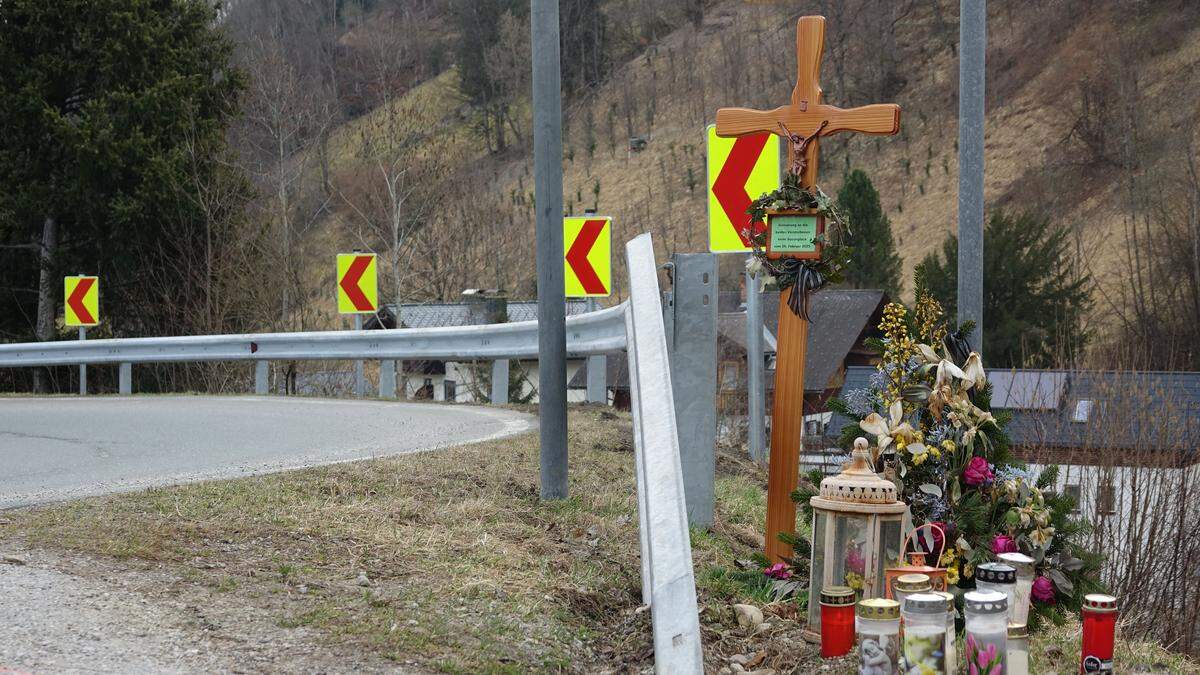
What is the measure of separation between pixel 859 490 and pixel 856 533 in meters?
0.16

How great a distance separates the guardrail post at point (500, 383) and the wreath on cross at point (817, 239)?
7215mm

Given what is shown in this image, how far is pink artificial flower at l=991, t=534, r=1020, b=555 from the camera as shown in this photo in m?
5.00

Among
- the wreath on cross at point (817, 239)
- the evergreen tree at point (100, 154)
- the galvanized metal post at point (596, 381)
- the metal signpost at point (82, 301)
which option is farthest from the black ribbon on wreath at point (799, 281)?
the evergreen tree at point (100, 154)

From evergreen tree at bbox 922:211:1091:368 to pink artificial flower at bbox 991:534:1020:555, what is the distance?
35.0 meters

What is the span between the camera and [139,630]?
3861 mm

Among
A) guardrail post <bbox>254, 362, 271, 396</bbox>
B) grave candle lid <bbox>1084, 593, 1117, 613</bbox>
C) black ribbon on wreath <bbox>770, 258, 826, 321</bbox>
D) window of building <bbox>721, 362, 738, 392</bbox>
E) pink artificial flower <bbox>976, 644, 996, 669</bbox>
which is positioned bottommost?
window of building <bbox>721, 362, 738, 392</bbox>

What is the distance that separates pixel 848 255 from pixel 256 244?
20728 millimetres

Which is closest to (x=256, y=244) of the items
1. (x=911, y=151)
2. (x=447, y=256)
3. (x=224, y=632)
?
(x=447, y=256)

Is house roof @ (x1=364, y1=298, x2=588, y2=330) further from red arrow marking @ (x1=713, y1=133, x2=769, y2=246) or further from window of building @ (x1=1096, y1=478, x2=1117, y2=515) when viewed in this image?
red arrow marking @ (x1=713, y1=133, x2=769, y2=246)

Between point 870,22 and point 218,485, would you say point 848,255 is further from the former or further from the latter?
point 870,22

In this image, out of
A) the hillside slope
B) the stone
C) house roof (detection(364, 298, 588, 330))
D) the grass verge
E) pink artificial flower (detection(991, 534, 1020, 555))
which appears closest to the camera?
the grass verge

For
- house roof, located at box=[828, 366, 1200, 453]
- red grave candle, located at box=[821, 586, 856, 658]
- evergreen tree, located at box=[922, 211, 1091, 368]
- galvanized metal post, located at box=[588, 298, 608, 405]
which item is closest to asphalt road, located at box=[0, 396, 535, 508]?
galvanized metal post, located at box=[588, 298, 608, 405]

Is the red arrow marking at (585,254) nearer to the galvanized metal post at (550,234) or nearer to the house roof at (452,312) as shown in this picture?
the galvanized metal post at (550,234)

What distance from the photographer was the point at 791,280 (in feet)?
20.0
